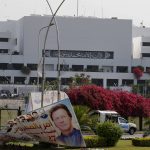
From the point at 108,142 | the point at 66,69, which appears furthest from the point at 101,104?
the point at 66,69

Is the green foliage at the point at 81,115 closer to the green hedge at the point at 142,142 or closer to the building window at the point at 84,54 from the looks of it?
the green hedge at the point at 142,142

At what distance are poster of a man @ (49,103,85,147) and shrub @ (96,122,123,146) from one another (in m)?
2.87

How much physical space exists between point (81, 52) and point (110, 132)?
83044 mm

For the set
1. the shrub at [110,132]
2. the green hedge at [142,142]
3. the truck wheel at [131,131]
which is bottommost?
the truck wheel at [131,131]

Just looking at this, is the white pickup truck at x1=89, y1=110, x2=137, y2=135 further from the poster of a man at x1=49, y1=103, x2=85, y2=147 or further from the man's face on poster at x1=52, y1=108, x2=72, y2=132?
the man's face on poster at x1=52, y1=108, x2=72, y2=132

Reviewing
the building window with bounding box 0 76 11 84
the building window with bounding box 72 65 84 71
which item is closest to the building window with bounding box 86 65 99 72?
the building window with bounding box 72 65 84 71

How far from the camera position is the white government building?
10662 cm

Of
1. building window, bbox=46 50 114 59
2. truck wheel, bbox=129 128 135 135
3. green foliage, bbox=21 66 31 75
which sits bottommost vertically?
truck wheel, bbox=129 128 135 135

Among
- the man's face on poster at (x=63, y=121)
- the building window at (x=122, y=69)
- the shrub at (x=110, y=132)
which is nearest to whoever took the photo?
the man's face on poster at (x=63, y=121)

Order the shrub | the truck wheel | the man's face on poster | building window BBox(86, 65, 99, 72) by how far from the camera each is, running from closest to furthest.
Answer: the man's face on poster
the shrub
the truck wheel
building window BBox(86, 65, 99, 72)

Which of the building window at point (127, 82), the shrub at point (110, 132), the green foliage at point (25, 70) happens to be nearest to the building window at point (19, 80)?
the green foliage at point (25, 70)

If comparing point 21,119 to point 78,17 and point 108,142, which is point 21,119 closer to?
point 108,142

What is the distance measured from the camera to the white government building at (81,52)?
350 ft

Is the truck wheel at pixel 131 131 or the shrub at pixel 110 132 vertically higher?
the shrub at pixel 110 132
